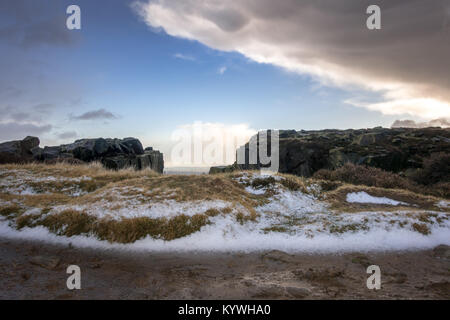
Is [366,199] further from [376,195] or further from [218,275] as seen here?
[218,275]

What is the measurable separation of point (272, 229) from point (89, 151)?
31.2 metres

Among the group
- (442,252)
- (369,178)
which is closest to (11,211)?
(442,252)

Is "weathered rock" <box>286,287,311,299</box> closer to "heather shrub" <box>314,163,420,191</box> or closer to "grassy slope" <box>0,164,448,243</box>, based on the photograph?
"grassy slope" <box>0,164,448,243</box>

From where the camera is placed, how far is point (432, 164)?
2194 centimetres

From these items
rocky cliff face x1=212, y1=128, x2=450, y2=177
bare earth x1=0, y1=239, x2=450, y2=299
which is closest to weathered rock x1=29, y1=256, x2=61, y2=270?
bare earth x1=0, y1=239, x2=450, y2=299

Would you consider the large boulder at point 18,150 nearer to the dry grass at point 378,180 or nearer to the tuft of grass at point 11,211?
the tuft of grass at point 11,211

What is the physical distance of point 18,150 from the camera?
32.4 m

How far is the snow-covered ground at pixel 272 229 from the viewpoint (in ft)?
27.4

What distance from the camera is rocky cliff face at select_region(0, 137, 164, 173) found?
3203 centimetres

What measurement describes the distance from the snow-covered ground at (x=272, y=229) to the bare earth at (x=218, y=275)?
0.58 metres

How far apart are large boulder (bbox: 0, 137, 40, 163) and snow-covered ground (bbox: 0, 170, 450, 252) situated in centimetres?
2195

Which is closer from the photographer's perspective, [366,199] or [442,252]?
[442,252]
